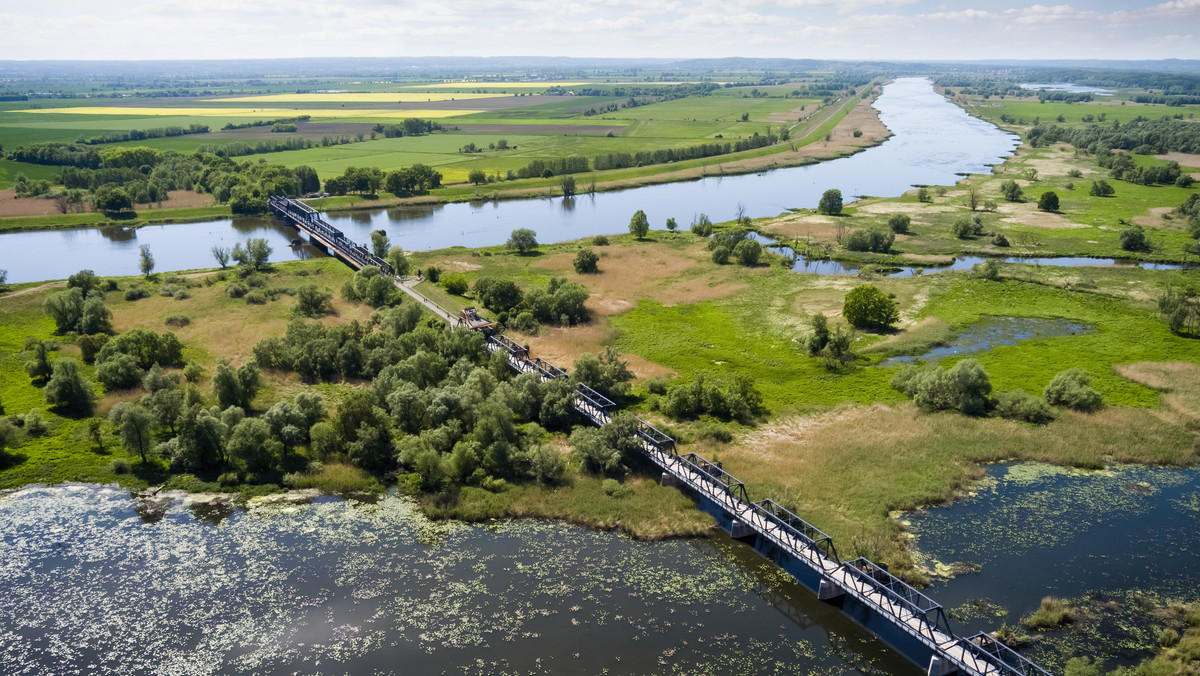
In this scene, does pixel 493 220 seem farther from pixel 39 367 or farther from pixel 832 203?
pixel 39 367

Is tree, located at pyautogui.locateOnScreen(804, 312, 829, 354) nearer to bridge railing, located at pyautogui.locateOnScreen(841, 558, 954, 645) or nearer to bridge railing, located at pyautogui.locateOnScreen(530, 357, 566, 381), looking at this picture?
bridge railing, located at pyautogui.locateOnScreen(530, 357, 566, 381)

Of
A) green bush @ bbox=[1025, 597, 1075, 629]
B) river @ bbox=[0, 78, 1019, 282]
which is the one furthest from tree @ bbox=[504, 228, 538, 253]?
green bush @ bbox=[1025, 597, 1075, 629]

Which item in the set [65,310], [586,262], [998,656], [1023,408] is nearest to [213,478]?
[65,310]

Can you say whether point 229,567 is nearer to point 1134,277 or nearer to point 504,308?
point 504,308

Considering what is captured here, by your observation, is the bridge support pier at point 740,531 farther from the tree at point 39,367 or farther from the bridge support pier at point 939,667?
the tree at point 39,367

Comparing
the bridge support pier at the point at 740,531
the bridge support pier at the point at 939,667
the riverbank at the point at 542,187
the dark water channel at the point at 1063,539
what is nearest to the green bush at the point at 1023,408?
the dark water channel at the point at 1063,539

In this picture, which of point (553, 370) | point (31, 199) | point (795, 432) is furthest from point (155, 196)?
point (795, 432)

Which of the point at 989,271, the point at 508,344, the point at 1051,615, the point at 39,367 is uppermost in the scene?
the point at 989,271
